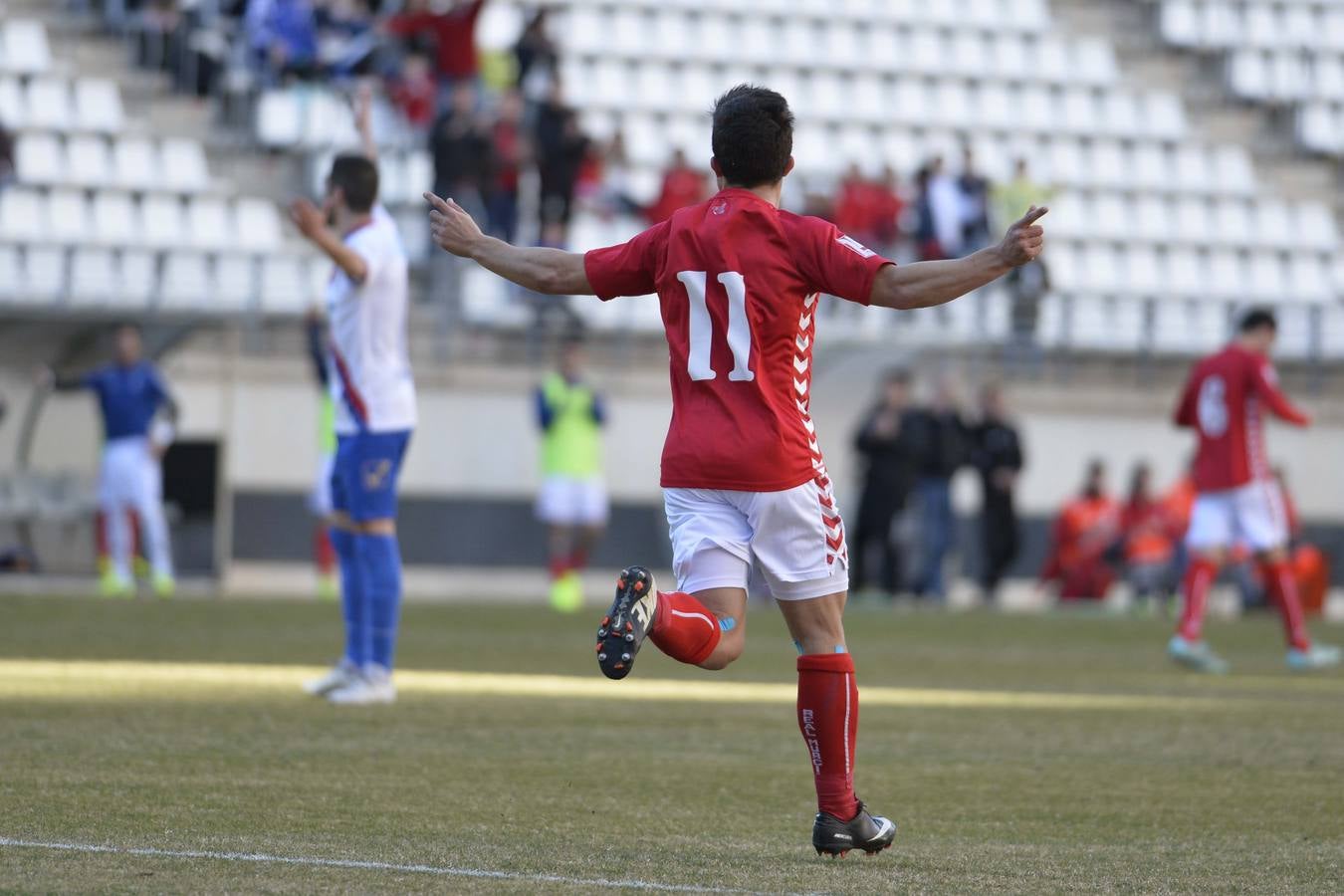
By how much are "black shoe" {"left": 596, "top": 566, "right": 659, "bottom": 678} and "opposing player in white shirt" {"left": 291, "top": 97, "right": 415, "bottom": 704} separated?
4.04 meters

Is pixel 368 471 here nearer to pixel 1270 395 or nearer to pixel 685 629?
pixel 685 629

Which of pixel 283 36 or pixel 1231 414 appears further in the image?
pixel 283 36

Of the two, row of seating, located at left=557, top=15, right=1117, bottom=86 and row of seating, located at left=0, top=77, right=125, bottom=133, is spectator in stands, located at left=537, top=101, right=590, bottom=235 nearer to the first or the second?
row of seating, located at left=557, top=15, right=1117, bottom=86

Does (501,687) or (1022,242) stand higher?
(1022,242)

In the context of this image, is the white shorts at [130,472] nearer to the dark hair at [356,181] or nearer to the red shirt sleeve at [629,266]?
the dark hair at [356,181]

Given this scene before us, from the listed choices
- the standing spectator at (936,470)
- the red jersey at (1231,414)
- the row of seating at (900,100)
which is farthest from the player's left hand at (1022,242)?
the row of seating at (900,100)

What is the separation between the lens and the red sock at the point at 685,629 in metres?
5.30

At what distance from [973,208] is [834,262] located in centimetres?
1793

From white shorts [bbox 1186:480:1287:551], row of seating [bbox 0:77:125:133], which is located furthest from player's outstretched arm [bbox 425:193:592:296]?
row of seating [bbox 0:77:125:133]

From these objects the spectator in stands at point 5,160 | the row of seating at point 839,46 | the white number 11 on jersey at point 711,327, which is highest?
the row of seating at point 839,46

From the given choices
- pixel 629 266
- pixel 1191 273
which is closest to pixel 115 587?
pixel 1191 273

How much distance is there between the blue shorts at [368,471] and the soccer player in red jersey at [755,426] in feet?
12.3

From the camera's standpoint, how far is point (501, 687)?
10195 millimetres

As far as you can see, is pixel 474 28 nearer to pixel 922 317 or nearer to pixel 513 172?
pixel 513 172
